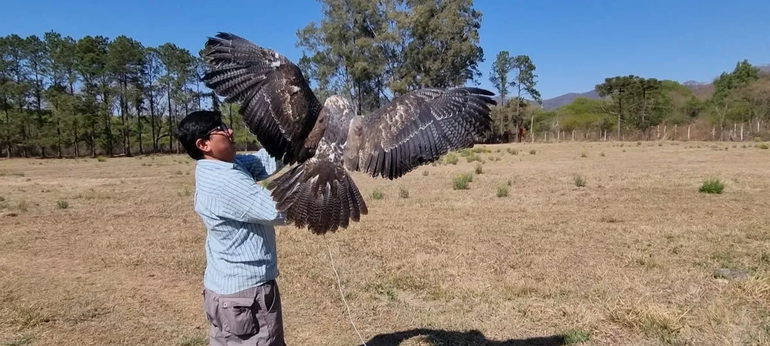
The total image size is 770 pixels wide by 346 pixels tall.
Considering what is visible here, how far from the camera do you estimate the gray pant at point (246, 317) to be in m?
2.54

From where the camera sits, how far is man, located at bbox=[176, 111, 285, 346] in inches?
95.1

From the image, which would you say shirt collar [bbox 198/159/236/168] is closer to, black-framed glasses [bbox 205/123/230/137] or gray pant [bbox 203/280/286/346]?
black-framed glasses [bbox 205/123/230/137]

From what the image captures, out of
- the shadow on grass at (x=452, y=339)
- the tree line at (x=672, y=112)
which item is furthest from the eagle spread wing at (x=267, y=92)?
the tree line at (x=672, y=112)

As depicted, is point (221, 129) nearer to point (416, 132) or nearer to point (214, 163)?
point (214, 163)

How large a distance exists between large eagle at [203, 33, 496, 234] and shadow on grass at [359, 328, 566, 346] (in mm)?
1646

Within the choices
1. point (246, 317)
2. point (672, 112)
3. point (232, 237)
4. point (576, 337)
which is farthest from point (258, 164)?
point (672, 112)

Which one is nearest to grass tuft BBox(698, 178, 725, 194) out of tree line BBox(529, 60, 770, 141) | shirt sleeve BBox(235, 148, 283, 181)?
shirt sleeve BBox(235, 148, 283, 181)

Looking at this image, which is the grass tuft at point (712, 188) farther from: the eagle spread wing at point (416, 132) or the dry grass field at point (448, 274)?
the eagle spread wing at point (416, 132)

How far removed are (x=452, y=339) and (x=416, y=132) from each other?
1911mm

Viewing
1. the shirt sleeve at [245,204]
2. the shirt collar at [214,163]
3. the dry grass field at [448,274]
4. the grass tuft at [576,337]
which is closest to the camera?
the shirt sleeve at [245,204]

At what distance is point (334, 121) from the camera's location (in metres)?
3.26

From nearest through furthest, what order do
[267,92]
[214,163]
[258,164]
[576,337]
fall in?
1. [214,163]
2. [258,164]
3. [267,92]
4. [576,337]

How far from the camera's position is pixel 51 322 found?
4.73 meters

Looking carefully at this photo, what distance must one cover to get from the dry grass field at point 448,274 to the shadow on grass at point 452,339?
2 cm
